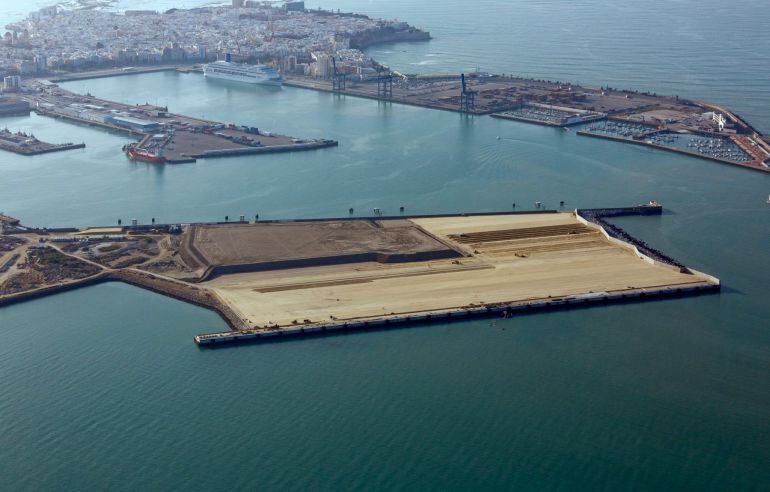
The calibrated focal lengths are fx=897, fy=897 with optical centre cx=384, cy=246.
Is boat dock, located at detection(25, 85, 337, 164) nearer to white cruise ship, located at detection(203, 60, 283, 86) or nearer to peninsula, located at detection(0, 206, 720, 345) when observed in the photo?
white cruise ship, located at detection(203, 60, 283, 86)

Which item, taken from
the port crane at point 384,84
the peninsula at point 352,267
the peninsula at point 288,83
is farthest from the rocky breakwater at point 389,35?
the peninsula at point 352,267

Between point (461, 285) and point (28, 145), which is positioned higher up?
point (28, 145)

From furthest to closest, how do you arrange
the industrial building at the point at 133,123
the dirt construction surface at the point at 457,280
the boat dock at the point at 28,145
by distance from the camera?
the industrial building at the point at 133,123 → the boat dock at the point at 28,145 → the dirt construction surface at the point at 457,280

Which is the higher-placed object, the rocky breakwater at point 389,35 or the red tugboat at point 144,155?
the rocky breakwater at point 389,35

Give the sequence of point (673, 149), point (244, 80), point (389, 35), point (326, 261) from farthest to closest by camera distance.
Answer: point (389, 35), point (244, 80), point (673, 149), point (326, 261)

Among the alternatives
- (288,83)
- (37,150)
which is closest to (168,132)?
(37,150)

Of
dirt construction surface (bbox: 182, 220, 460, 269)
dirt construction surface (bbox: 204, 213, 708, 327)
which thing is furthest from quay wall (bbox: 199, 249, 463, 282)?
dirt construction surface (bbox: 204, 213, 708, 327)

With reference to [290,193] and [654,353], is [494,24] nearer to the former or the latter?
[290,193]

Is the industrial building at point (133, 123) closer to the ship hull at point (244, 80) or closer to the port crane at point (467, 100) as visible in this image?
the ship hull at point (244, 80)

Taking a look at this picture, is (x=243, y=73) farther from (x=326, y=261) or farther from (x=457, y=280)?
(x=457, y=280)
